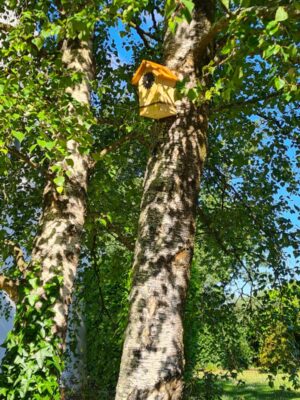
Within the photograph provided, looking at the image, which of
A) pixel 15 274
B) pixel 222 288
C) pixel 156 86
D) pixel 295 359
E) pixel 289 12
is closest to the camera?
pixel 289 12

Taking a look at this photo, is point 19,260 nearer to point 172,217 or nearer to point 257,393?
point 172,217

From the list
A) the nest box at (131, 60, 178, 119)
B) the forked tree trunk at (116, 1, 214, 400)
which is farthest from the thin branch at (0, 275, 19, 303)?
the nest box at (131, 60, 178, 119)

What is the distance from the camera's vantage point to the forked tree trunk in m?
2.63

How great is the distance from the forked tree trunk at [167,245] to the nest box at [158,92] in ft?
0.22

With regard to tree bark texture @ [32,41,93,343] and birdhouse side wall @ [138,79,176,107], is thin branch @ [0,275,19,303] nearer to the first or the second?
tree bark texture @ [32,41,93,343]

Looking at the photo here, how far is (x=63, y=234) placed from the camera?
454cm

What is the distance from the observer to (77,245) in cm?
464

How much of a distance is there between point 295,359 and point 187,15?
5.17m

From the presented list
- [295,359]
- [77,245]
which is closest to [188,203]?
[77,245]

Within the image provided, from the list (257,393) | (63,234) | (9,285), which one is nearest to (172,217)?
(63,234)

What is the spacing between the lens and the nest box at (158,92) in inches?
128

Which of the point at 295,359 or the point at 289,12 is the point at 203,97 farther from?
the point at 295,359

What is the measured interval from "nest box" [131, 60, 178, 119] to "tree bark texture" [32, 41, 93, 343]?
104 cm

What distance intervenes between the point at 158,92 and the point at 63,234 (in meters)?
1.88
